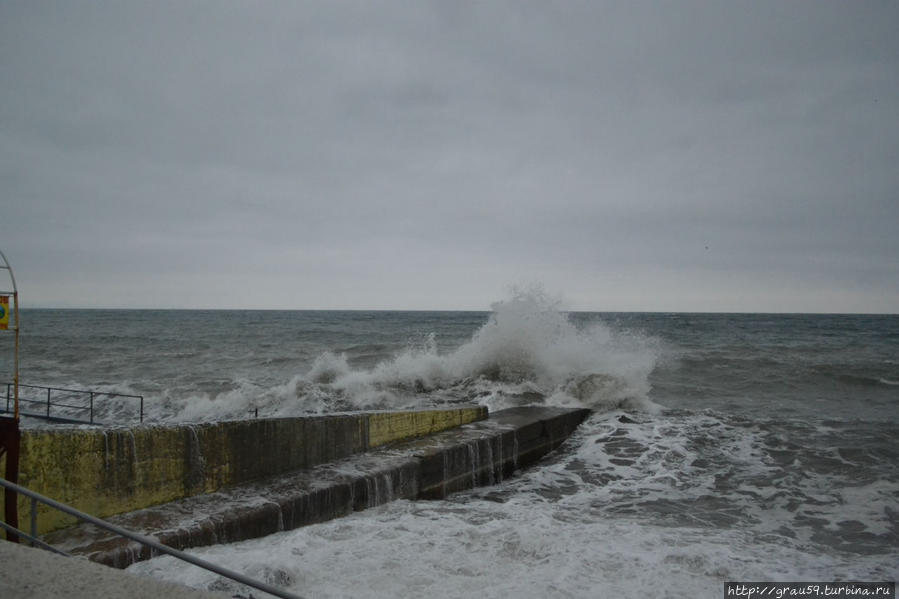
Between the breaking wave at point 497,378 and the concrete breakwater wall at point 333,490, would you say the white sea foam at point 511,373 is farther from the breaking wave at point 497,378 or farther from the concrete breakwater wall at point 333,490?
the concrete breakwater wall at point 333,490

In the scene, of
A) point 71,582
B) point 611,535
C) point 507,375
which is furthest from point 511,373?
point 71,582

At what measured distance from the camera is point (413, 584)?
4039mm

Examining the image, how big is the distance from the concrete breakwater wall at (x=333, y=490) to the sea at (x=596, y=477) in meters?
0.16

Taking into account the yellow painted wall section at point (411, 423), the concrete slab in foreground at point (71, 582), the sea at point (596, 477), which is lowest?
the sea at point (596, 477)

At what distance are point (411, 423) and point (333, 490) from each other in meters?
2.24

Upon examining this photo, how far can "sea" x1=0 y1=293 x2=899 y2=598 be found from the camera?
4293mm

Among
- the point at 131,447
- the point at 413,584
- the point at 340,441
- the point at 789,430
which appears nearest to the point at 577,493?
the point at 340,441

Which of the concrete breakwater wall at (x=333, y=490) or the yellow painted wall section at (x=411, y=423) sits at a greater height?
the yellow painted wall section at (x=411, y=423)

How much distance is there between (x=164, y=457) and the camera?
491 centimetres

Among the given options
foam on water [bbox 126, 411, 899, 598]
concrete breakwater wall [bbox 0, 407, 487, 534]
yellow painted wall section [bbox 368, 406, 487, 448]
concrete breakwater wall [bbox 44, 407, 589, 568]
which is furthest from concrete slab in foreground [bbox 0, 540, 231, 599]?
yellow painted wall section [bbox 368, 406, 487, 448]


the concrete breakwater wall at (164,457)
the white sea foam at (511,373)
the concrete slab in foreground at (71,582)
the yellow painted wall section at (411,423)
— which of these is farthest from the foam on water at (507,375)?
the concrete slab in foreground at (71,582)

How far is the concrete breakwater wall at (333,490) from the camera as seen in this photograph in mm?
4219

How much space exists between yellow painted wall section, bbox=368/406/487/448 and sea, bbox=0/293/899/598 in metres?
1.14

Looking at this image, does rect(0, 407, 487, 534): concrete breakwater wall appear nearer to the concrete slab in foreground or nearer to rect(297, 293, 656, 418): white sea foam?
the concrete slab in foreground
